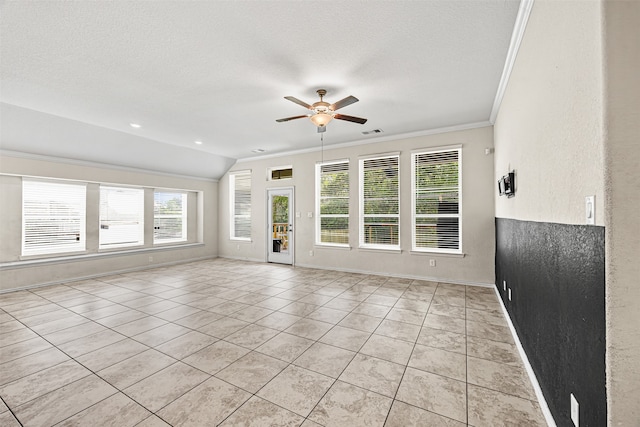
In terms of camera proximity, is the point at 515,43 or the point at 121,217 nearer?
the point at 515,43

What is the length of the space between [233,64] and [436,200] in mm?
4205

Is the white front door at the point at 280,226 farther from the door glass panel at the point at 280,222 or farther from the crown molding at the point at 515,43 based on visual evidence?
the crown molding at the point at 515,43

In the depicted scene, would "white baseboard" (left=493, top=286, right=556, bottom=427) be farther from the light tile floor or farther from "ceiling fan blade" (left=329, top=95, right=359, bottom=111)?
"ceiling fan blade" (left=329, top=95, right=359, bottom=111)

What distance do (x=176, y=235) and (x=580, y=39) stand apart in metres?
8.45

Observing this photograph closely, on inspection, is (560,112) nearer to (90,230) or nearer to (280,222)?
(280,222)

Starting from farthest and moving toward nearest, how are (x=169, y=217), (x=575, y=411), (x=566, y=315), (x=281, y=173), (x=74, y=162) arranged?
(x=169, y=217)
(x=281, y=173)
(x=74, y=162)
(x=566, y=315)
(x=575, y=411)

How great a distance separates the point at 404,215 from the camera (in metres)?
5.57

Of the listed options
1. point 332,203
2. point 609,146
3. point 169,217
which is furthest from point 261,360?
point 169,217

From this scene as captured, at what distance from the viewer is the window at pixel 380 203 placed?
226 inches

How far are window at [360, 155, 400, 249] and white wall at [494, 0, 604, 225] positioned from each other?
310 centimetres

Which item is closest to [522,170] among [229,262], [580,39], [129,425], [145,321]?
[580,39]

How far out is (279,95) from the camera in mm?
3730

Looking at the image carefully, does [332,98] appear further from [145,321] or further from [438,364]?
[145,321]

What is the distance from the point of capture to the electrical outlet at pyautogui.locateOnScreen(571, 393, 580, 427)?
1.34 metres
